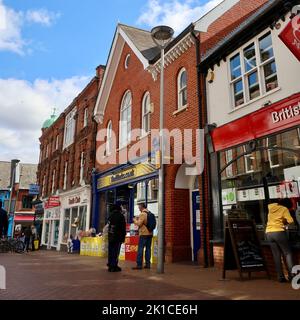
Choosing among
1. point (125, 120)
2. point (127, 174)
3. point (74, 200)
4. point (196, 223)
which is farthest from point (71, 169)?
point (196, 223)

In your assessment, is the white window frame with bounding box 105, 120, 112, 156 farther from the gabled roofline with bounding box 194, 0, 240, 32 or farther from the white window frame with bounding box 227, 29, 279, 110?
the white window frame with bounding box 227, 29, 279, 110

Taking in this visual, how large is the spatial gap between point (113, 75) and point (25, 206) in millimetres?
34526

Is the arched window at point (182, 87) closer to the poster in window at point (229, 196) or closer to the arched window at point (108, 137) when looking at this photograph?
the poster in window at point (229, 196)

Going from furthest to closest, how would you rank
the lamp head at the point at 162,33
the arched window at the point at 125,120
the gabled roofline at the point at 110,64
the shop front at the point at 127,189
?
the arched window at the point at 125,120, the gabled roofline at the point at 110,64, the shop front at the point at 127,189, the lamp head at the point at 162,33

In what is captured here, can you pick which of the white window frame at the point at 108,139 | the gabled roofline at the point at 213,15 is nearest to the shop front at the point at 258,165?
the gabled roofline at the point at 213,15

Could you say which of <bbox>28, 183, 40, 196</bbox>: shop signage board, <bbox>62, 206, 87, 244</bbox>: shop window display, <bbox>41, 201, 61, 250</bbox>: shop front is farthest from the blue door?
<bbox>28, 183, 40, 196</bbox>: shop signage board

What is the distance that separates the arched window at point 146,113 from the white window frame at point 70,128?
34.1 feet

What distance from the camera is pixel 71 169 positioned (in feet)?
75.2

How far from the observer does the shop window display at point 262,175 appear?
302 inches

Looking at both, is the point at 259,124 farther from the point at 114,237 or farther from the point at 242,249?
the point at 114,237

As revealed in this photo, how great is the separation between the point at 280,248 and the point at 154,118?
26.0 feet

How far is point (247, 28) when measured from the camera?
9211 millimetres

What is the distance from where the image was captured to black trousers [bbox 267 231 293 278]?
21.7 ft

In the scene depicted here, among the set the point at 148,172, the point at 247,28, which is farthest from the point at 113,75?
the point at 247,28
